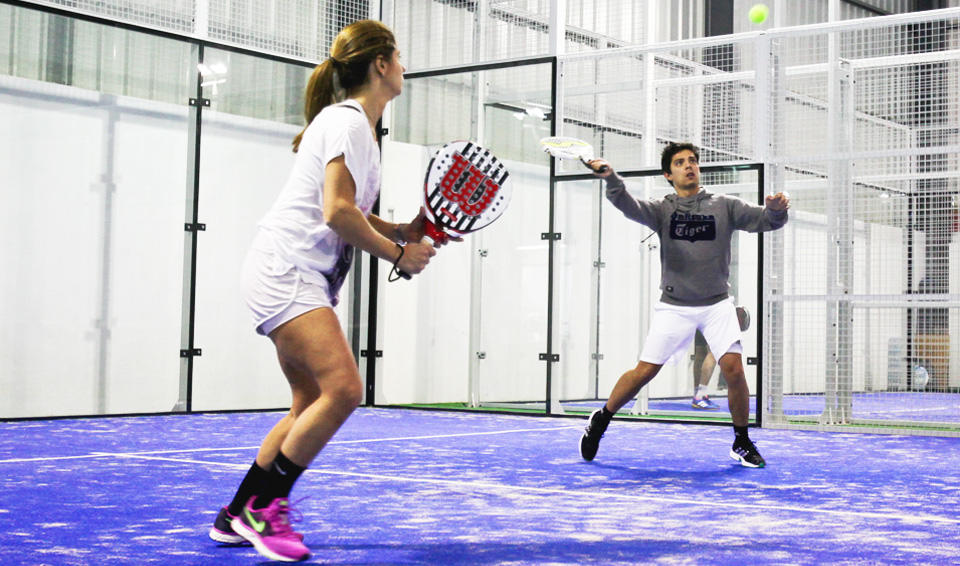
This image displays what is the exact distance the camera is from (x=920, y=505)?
505cm

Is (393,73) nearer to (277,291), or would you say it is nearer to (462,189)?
(462,189)

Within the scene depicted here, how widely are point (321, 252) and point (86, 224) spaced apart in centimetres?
637

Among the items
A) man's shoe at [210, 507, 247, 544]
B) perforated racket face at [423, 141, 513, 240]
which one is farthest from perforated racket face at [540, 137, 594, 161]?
man's shoe at [210, 507, 247, 544]

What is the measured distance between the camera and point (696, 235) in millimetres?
6898

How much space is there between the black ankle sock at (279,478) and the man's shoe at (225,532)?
0.24 meters

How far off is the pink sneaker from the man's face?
3818mm

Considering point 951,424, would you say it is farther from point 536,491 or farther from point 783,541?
point 783,541

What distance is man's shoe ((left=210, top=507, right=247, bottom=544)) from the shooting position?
388 cm

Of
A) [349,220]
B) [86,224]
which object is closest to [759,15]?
[86,224]

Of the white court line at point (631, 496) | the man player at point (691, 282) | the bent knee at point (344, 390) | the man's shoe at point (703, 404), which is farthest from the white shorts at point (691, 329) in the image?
the man's shoe at point (703, 404)

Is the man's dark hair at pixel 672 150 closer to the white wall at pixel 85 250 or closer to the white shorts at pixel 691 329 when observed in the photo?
the white shorts at pixel 691 329

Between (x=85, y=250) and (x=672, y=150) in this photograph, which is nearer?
(x=672, y=150)

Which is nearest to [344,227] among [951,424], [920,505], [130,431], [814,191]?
[920,505]

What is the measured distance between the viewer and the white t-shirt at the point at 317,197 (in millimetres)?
3590
